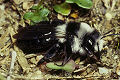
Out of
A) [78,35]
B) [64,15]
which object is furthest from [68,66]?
[64,15]

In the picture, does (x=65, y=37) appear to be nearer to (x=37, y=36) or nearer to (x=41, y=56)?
(x=37, y=36)

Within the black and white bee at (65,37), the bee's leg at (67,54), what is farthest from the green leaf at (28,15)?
the bee's leg at (67,54)

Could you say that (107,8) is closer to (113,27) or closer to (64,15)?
(113,27)

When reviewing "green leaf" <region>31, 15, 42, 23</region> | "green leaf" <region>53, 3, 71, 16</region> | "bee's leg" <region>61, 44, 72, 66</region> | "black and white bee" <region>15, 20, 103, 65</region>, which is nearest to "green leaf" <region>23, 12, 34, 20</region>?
"green leaf" <region>31, 15, 42, 23</region>

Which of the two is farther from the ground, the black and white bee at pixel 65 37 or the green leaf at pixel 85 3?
the green leaf at pixel 85 3

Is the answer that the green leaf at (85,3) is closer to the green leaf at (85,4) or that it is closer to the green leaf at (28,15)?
the green leaf at (85,4)

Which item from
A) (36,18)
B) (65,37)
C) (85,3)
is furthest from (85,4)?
(65,37)

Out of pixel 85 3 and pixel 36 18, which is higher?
Result: pixel 85 3
